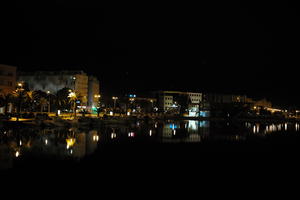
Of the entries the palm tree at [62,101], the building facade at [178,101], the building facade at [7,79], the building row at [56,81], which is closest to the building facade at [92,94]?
the building row at [56,81]

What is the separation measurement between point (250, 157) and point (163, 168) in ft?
20.4

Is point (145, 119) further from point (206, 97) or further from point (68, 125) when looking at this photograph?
point (206, 97)

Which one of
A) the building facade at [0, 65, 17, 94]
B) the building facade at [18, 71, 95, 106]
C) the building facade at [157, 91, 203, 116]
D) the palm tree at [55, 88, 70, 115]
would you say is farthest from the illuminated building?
the building facade at [157, 91, 203, 116]

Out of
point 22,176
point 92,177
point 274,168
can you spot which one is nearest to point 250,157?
point 274,168

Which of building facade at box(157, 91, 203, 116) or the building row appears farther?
building facade at box(157, 91, 203, 116)

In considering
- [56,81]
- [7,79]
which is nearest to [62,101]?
[7,79]

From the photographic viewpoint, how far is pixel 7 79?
4381cm

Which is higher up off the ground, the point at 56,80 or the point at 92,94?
the point at 56,80

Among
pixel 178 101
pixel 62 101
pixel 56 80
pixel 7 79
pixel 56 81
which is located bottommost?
pixel 62 101

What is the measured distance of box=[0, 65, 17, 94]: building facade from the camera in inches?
1695

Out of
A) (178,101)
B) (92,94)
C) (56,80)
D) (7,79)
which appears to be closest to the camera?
(7,79)

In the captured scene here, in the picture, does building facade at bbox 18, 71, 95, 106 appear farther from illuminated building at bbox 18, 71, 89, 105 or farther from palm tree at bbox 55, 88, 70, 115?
palm tree at bbox 55, 88, 70, 115

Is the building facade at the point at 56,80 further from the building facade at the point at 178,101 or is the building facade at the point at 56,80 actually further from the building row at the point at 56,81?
the building facade at the point at 178,101

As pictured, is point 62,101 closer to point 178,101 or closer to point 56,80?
point 56,80
